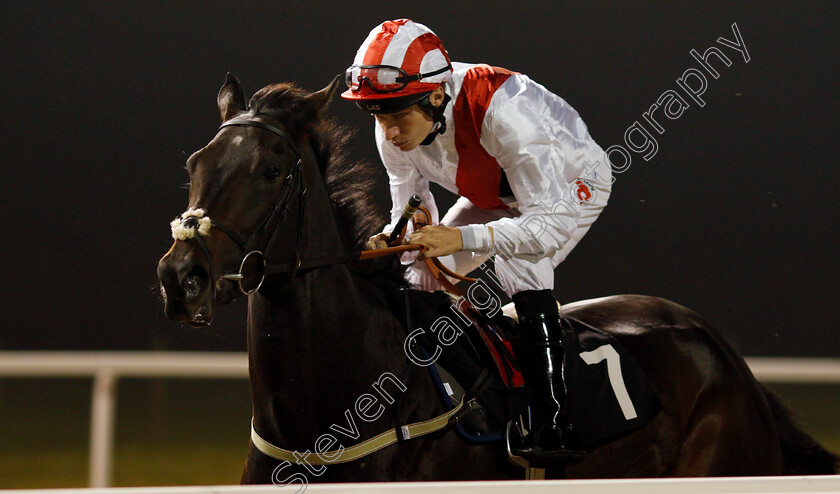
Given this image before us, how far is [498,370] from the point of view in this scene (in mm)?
1685

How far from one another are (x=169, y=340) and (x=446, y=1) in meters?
2.83

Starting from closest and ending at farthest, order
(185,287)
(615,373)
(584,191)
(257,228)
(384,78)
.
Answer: (185,287) < (257,228) < (384,78) < (615,373) < (584,191)

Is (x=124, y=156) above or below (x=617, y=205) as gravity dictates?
above

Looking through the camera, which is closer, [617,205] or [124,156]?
[124,156]

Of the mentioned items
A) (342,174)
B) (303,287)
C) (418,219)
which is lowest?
(303,287)

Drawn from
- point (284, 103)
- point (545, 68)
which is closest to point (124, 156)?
point (545, 68)

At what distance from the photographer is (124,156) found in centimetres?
482

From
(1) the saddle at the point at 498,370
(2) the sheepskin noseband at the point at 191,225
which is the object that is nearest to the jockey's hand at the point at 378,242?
(1) the saddle at the point at 498,370

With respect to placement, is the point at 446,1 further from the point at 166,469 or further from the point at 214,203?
the point at 214,203

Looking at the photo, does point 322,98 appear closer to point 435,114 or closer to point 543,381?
point 435,114

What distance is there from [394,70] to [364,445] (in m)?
0.78

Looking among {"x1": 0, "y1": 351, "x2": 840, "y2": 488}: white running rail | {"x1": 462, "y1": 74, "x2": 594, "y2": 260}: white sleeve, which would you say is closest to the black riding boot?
{"x1": 462, "y1": 74, "x2": 594, "y2": 260}: white sleeve

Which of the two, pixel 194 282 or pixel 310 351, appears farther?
pixel 310 351

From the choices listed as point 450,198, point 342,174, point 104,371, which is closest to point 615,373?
point 342,174
